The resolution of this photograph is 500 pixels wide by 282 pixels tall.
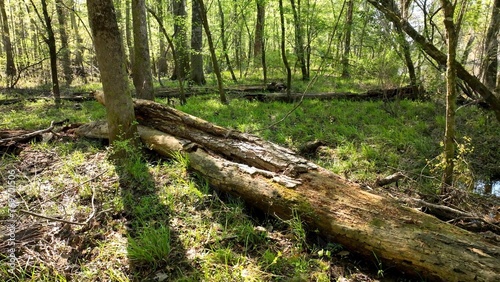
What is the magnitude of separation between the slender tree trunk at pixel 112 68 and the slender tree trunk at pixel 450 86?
12.2 feet

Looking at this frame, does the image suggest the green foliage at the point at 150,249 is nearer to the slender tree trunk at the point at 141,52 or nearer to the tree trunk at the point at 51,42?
the slender tree trunk at the point at 141,52

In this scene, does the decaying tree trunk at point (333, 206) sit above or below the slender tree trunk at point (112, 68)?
below

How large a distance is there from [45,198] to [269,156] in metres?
2.57

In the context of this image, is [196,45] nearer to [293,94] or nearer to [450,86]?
[293,94]

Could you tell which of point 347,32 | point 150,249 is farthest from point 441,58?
point 347,32

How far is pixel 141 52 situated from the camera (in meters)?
6.77

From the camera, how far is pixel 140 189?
3680mm

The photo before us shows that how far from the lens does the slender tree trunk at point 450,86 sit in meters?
3.33

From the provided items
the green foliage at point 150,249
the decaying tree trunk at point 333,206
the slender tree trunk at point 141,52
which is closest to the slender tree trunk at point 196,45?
the slender tree trunk at point 141,52

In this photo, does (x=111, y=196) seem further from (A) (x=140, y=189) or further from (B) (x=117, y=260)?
(B) (x=117, y=260)

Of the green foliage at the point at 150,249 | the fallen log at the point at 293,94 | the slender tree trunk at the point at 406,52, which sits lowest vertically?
the green foliage at the point at 150,249

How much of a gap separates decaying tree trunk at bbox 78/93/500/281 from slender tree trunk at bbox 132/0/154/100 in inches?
112

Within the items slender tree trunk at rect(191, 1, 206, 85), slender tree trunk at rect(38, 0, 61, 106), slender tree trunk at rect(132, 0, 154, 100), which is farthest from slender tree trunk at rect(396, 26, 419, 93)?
slender tree trunk at rect(38, 0, 61, 106)

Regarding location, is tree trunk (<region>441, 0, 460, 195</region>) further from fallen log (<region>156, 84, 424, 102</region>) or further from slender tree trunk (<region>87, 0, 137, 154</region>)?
fallen log (<region>156, 84, 424, 102</region>)
